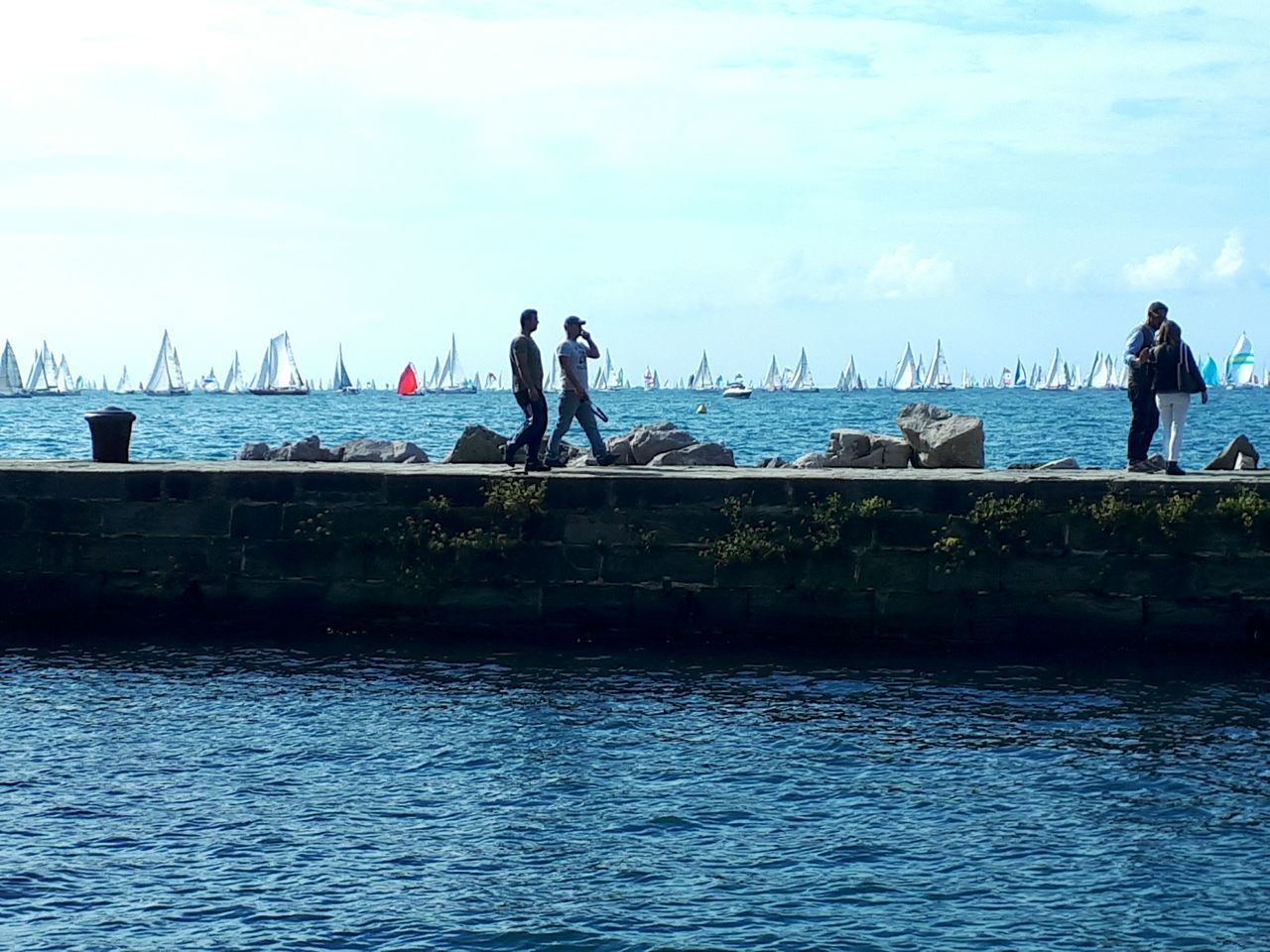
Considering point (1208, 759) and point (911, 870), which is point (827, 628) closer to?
point (1208, 759)

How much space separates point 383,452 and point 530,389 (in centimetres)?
1045

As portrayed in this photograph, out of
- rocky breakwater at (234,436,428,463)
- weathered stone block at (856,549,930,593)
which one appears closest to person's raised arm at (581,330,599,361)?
weathered stone block at (856,549,930,593)

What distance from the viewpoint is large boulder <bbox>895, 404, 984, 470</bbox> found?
765 inches

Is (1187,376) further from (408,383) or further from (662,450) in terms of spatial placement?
(408,383)

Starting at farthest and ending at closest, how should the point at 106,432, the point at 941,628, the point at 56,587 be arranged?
the point at 106,432 < the point at 56,587 < the point at 941,628

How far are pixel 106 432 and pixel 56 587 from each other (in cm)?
221

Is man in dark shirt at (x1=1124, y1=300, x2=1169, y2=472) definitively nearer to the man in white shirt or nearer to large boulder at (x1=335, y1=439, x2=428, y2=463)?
the man in white shirt

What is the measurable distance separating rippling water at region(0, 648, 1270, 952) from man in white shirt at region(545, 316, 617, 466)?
346 cm

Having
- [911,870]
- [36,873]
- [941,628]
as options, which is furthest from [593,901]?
[941,628]

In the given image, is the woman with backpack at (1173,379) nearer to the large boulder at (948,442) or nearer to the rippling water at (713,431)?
the large boulder at (948,442)

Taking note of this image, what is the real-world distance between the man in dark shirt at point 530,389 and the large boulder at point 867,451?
6391mm

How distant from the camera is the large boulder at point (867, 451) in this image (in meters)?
20.7

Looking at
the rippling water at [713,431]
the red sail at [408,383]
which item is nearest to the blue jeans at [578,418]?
the rippling water at [713,431]

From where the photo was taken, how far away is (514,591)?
1482cm
